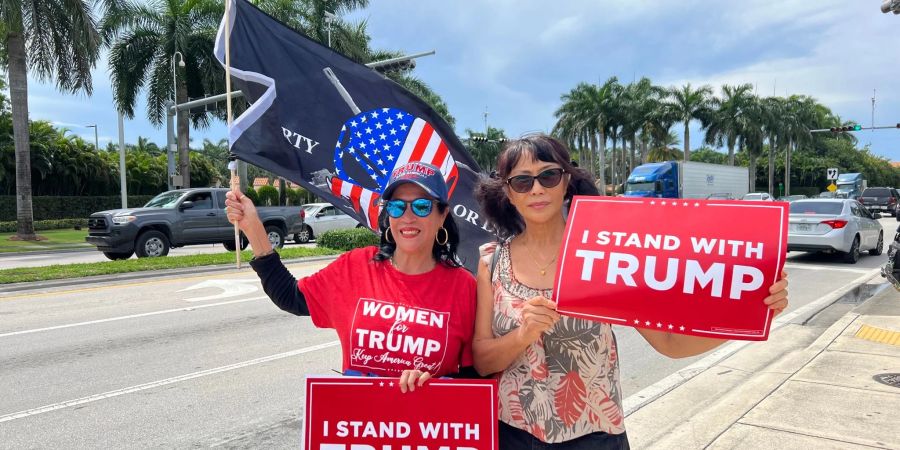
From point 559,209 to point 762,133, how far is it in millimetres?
59879

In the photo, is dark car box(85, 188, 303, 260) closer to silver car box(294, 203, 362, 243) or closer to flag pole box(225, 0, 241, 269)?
silver car box(294, 203, 362, 243)

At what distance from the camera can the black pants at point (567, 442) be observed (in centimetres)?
200

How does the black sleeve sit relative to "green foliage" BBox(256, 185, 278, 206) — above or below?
below

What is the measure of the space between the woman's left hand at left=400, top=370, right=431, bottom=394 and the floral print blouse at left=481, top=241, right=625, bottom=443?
0.29 meters

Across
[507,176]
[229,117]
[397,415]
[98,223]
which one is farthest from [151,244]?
[507,176]

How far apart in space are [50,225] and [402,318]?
37.9 m

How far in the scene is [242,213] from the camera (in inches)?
95.3

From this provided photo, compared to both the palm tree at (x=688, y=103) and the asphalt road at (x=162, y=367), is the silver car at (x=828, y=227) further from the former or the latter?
the palm tree at (x=688, y=103)

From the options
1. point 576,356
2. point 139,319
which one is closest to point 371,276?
point 576,356

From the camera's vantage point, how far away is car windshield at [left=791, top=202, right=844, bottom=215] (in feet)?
45.4

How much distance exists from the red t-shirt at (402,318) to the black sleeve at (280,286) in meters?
0.14

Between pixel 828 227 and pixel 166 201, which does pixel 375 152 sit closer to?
pixel 828 227

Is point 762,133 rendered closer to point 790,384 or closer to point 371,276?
point 790,384

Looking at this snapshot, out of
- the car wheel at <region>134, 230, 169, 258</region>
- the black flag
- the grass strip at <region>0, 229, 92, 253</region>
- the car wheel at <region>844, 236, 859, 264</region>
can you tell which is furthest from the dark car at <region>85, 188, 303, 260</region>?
the car wheel at <region>844, 236, 859, 264</region>
